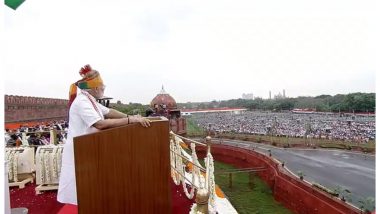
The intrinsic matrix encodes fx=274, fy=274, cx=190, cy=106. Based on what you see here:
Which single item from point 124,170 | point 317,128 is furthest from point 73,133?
point 317,128

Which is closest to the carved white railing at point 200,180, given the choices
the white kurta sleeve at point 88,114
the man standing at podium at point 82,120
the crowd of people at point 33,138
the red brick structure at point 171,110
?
the man standing at podium at point 82,120

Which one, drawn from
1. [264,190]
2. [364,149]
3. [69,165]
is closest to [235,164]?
[264,190]

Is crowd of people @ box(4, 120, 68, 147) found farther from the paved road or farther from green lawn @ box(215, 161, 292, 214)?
the paved road

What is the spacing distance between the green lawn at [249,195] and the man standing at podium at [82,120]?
390 inches

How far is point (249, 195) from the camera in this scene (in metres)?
13.2

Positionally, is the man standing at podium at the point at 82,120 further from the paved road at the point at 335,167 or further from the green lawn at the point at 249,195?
the paved road at the point at 335,167

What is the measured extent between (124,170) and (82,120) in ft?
1.68

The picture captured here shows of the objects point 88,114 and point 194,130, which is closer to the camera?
point 88,114

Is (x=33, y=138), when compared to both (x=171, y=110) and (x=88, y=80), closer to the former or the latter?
(x=88, y=80)

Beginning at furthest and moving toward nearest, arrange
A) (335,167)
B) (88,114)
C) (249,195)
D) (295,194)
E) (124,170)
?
(335,167)
(249,195)
(295,194)
(88,114)
(124,170)

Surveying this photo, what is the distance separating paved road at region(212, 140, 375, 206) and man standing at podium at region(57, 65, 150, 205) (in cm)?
1364

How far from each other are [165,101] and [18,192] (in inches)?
992

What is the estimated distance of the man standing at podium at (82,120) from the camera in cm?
179

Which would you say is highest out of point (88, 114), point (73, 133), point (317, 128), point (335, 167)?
point (88, 114)
